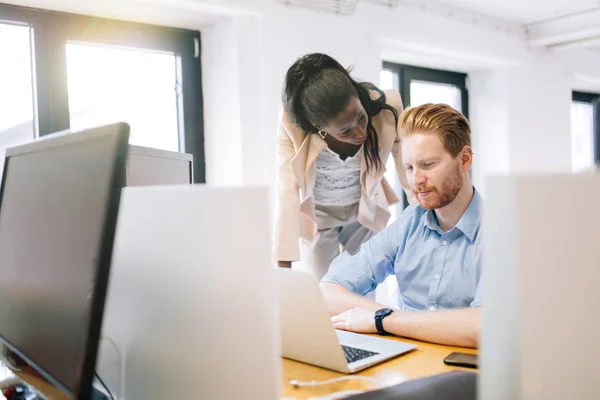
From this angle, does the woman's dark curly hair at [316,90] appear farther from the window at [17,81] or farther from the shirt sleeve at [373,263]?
the window at [17,81]

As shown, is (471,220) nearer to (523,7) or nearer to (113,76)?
(113,76)

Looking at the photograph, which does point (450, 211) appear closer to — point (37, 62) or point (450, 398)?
point (450, 398)

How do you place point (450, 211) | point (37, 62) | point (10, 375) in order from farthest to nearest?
point (37, 62) → point (450, 211) → point (10, 375)

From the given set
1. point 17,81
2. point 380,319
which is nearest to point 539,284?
point 380,319

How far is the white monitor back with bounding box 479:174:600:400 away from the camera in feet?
1.70

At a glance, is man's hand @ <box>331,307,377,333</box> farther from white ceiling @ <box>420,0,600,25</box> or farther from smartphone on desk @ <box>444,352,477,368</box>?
white ceiling @ <box>420,0,600,25</box>

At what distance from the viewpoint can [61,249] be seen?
2.50 ft

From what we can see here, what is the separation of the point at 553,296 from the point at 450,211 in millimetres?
1086

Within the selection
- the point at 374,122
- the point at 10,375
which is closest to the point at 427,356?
the point at 10,375

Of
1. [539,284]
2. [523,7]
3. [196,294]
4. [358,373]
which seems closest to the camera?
[539,284]

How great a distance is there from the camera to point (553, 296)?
541mm

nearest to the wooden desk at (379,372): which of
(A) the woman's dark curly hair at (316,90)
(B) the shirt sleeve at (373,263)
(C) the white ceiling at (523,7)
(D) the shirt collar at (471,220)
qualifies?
(D) the shirt collar at (471,220)

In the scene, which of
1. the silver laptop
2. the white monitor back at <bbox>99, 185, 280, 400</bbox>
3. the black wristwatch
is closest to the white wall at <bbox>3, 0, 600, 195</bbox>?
the black wristwatch

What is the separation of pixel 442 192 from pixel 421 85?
3.38m
